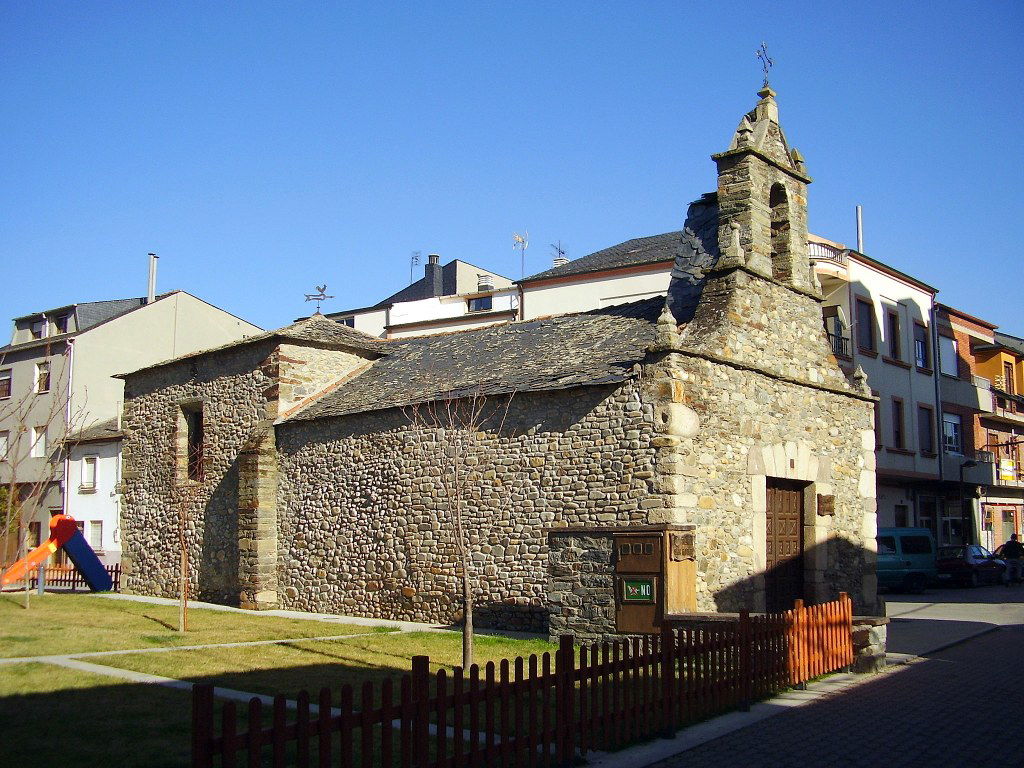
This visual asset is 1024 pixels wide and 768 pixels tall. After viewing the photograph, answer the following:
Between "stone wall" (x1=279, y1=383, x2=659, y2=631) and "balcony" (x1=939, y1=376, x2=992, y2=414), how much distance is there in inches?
1049

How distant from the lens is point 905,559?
2727 centimetres

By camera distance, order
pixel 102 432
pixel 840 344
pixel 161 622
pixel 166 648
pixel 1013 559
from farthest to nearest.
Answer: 1. pixel 102 432
2. pixel 1013 559
3. pixel 840 344
4. pixel 161 622
5. pixel 166 648

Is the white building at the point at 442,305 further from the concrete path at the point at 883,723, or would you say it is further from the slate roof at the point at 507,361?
the concrete path at the point at 883,723

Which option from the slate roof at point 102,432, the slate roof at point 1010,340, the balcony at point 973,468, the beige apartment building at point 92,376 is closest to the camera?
the slate roof at point 102,432

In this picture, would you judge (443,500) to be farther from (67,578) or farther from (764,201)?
(67,578)

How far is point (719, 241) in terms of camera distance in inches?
637

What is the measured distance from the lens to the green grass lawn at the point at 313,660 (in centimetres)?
1002

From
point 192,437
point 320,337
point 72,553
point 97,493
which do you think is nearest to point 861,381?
point 320,337

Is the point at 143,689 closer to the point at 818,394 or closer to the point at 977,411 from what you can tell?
the point at 818,394

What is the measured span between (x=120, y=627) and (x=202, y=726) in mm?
11714

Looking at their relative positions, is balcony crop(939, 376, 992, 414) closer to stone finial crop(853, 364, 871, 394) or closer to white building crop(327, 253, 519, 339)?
white building crop(327, 253, 519, 339)

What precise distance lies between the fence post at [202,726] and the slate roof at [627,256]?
29.7m

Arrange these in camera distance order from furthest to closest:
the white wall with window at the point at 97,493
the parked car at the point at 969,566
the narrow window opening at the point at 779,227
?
the white wall with window at the point at 97,493
the parked car at the point at 969,566
the narrow window opening at the point at 779,227

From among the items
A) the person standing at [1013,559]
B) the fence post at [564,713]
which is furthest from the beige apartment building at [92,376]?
the person standing at [1013,559]
